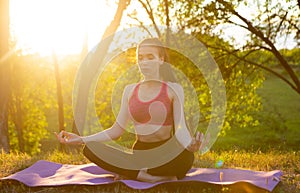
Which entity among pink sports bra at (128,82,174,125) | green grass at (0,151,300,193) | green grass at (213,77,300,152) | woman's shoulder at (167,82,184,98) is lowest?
green grass at (213,77,300,152)

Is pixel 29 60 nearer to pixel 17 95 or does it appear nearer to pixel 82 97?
pixel 17 95

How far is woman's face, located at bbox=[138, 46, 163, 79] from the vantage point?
5.93 metres

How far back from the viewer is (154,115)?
5.96 metres

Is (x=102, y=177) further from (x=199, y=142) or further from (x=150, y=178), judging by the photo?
(x=199, y=142)

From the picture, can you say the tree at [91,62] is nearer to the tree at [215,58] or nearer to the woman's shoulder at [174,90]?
the tree at [215,58]

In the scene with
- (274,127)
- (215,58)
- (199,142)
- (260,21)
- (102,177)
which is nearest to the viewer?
(199,142)

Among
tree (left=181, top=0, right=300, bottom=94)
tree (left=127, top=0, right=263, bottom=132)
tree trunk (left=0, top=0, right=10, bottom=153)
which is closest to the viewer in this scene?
tree trunk (left=0, top=0, right=10, bottom=153)

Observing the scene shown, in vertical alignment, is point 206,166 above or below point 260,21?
below

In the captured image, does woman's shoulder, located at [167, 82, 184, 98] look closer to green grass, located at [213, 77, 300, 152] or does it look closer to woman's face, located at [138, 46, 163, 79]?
woman's face, located at [138, 46, 163, 79]

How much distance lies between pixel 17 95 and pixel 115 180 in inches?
957

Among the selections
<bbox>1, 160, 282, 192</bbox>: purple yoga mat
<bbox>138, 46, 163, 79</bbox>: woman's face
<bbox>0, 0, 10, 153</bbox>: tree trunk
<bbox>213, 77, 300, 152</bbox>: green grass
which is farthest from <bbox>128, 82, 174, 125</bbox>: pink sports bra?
<bbox>213, 77, 300, 152</bbox>: green grass

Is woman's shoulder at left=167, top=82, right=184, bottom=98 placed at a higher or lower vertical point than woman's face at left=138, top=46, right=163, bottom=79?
lower

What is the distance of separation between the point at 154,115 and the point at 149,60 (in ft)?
2.34

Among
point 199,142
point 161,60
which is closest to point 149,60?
point 161,60
